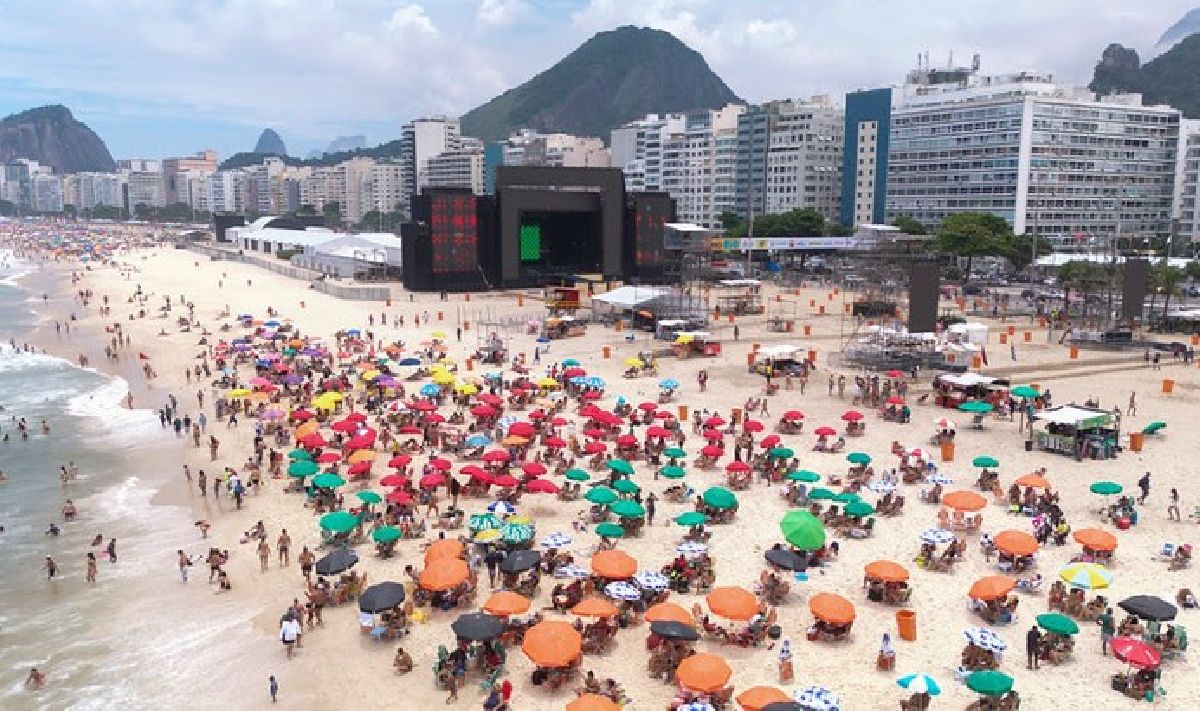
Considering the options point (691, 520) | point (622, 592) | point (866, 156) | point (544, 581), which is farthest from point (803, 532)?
point (866, 156)

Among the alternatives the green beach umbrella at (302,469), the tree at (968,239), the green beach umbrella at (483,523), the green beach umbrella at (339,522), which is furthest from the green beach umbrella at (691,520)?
the tree at (968,239)

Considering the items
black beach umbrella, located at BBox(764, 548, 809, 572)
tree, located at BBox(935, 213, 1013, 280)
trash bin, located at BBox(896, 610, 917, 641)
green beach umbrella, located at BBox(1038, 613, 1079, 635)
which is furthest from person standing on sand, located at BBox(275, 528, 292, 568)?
tree, located at BBox(935, 213, 1013, 280)

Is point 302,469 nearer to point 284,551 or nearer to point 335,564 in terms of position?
point 284,551

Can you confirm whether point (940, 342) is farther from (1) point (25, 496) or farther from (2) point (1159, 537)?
(1) point (25, 496)

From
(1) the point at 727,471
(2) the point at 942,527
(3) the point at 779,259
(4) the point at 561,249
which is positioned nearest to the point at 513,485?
(1) the point at 727,471

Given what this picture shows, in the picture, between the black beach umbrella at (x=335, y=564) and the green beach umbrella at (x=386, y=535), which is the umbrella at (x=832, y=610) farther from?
the green beach umbrella at (x=386, y=535)

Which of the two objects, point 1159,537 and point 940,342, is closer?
point 1159,537
